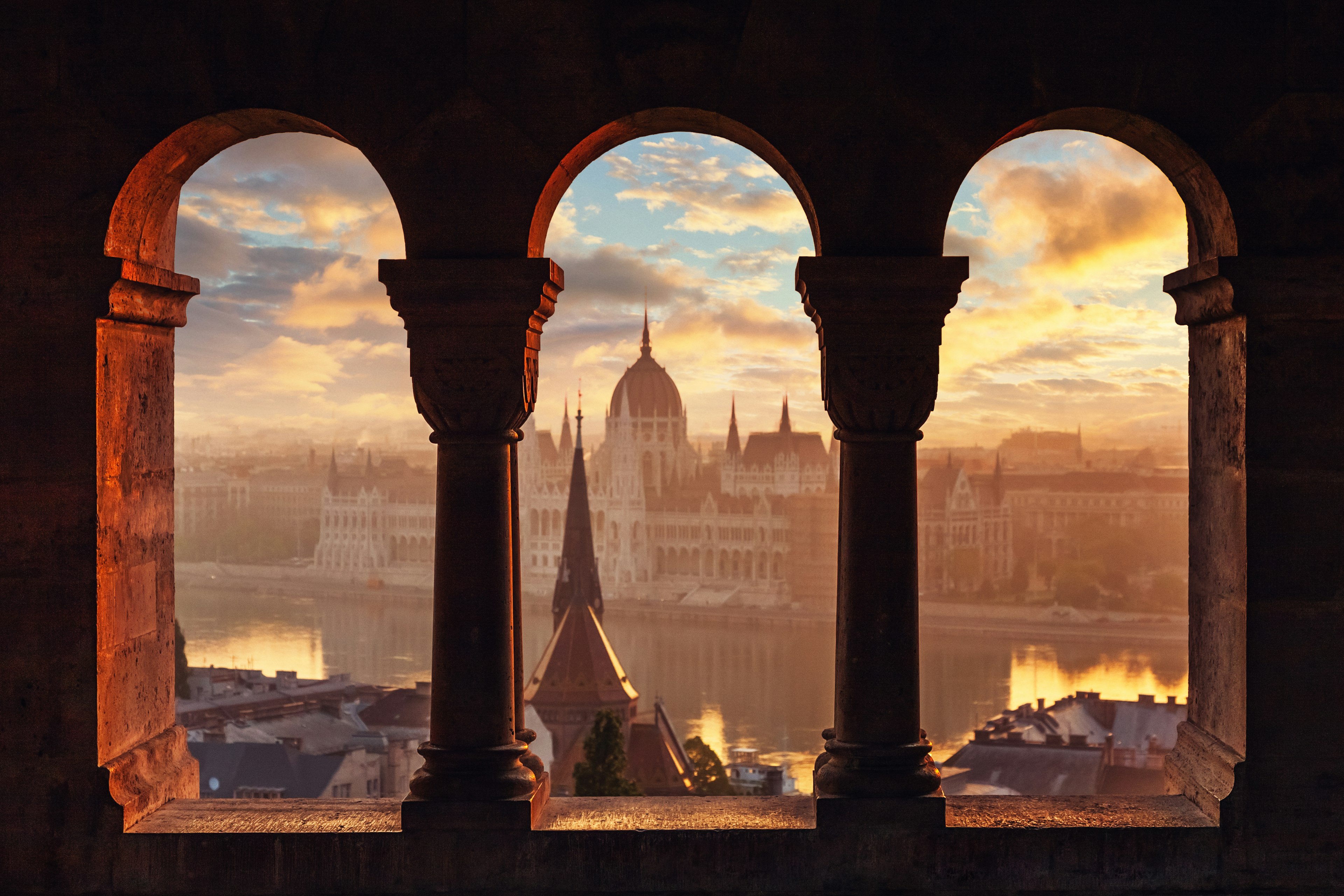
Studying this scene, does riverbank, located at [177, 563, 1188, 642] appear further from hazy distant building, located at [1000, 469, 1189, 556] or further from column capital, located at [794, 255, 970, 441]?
column capital, located at [794, 255, 970, 441]

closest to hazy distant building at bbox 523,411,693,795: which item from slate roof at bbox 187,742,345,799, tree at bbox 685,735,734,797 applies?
tree at bbox 685,735,734,797

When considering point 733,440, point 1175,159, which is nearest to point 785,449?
point 733,440

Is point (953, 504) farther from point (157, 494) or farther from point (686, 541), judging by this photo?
point (157, 494)

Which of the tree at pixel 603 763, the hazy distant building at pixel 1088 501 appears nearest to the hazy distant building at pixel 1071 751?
the tree at pixel 603 763

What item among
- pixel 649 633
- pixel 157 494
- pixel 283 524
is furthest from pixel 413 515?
pixel 157 494

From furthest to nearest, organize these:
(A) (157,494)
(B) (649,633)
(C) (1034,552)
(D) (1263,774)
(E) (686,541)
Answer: (E) (686,541) < (B) (649,633) < (C) (1034,552) < (A) (157,494) < (D) (1263,774)

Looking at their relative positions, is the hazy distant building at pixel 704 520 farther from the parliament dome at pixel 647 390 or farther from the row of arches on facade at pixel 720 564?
the parliament dome at pixel 647 390

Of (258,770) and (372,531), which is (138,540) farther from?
(372,531)
